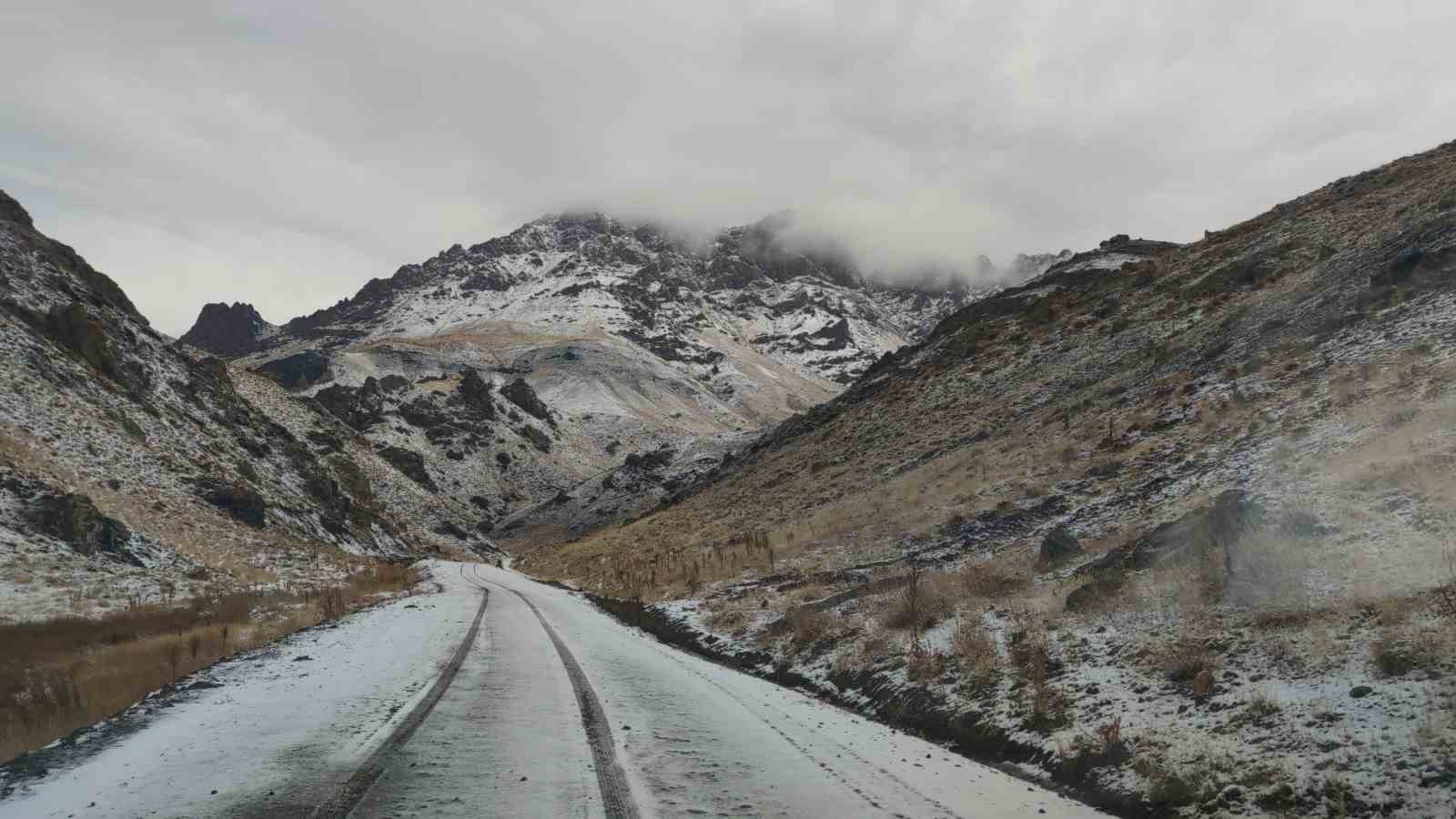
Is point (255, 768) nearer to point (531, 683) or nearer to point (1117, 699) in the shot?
point (531, 683)

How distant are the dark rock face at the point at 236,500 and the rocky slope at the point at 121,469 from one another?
0.21 ft

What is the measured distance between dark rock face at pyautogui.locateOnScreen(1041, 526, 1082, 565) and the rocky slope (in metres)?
20.6

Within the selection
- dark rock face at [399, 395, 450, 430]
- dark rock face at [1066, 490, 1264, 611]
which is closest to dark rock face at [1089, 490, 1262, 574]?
dark rock face at [1066, 490, 1264, 611]

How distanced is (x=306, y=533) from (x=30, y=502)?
18420 millimetres

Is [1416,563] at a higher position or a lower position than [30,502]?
higher

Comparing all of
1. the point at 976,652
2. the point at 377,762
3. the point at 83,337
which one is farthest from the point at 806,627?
the point at 83,337

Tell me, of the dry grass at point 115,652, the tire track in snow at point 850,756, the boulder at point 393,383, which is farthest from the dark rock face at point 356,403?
the tire track in snow at point 850,756

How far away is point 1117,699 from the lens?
7504 mm

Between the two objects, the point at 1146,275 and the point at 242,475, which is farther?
the point at 1146,275

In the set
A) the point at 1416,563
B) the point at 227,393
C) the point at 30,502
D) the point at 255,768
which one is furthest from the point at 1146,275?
the point at 227,393

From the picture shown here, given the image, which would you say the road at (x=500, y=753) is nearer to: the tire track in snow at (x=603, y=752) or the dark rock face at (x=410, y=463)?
the tire track in snow at (x=603, y=752)

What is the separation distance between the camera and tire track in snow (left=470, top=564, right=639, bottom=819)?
17.7 ft

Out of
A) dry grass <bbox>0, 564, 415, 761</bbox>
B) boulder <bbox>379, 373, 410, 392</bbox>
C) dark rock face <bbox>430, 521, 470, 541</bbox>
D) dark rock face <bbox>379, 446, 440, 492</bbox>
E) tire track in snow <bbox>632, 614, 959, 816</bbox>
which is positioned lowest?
dry grass <bbox>0, 564, 415, 761</bbox>

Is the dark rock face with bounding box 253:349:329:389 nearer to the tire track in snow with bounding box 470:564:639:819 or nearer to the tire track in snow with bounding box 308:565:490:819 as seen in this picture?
the tire track in snow with bounding box 308:565:490:819
